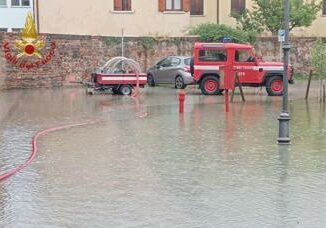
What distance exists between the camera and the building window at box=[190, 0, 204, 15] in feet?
156

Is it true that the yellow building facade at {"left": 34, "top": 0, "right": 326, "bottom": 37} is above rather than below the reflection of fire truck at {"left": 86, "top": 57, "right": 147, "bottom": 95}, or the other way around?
above

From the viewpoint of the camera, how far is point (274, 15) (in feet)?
140

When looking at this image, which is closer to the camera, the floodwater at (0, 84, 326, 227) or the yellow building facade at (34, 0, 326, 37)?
the floodwater at (0, 84, 326, 227)

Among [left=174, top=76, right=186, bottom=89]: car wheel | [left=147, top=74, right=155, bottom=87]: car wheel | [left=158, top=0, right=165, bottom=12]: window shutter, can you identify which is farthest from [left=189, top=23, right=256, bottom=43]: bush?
[left=174, top=76, right=186, bottom=89]: car wheel

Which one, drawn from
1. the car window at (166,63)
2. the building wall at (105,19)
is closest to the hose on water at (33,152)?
the car window at (166,63)

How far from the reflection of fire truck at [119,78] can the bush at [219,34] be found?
11.2 meters

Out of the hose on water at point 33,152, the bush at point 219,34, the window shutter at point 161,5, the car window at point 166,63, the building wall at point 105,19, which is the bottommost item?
the hose on water at point 33,152

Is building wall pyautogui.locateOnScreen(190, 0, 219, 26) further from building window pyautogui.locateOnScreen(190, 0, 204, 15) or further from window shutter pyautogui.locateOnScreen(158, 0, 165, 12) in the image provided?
window shutter pyautogui.locateOnScreen(158, 0, 165, 12)

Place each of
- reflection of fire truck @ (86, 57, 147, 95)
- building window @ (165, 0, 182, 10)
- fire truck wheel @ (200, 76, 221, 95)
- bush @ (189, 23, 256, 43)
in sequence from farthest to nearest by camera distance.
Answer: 1. building window @ (165, 0, 182, 10)
2. bush @ (189, 23, 256, 43)
3. fire truck wheel @ (200, 76, 221, 95)
4. reflection of fire truck @ (86, 57, 147, 95)

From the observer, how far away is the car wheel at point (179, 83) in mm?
32969

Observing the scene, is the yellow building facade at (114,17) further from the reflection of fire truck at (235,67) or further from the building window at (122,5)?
the reflection of fire truck at (235,67)

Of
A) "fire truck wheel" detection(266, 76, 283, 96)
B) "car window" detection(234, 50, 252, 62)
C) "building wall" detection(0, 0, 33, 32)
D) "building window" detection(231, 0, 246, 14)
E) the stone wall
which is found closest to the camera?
"fire truck wheel" detection(266, 76, 283, 96)

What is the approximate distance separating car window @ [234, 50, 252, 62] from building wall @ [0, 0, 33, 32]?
20232 millimetres

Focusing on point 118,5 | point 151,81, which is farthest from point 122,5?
point 151,81
